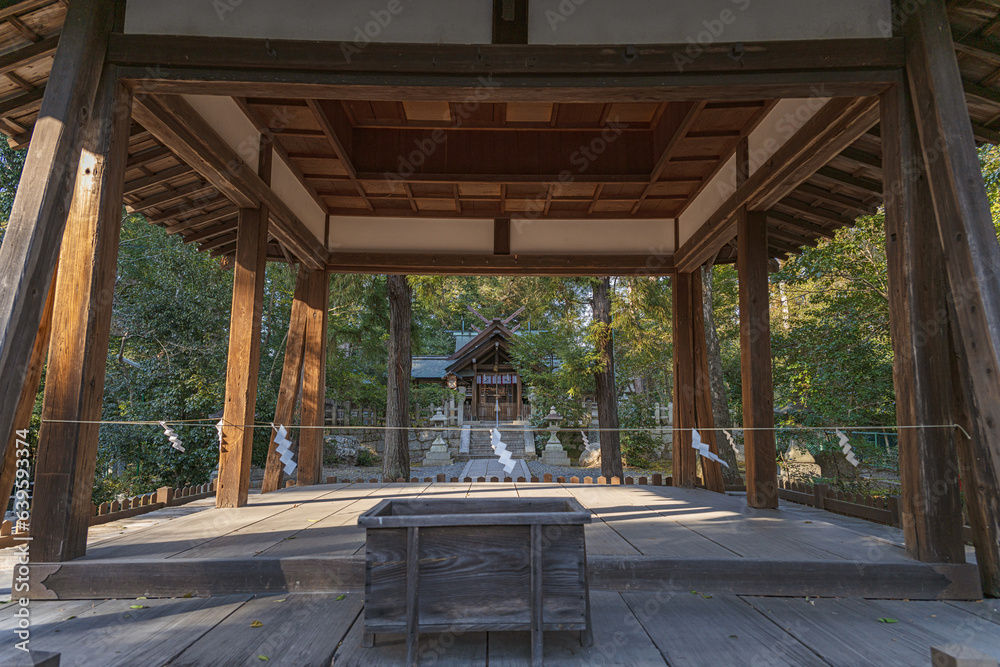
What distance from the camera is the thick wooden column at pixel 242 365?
427 cm

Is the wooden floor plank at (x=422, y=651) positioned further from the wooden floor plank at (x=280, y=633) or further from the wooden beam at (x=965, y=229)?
the wooden beam at (x=965, y=229)

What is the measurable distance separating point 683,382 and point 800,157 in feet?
9.79

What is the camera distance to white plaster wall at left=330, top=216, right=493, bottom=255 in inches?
250

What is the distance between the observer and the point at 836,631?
2.18 metres

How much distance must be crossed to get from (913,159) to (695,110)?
1480 mm

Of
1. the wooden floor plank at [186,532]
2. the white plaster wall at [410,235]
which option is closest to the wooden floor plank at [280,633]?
the wooden floor plank at [186,532]

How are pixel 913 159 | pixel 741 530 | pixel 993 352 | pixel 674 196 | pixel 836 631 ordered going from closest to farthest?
1. pixel 836 631
2. pixel 993 352
3. pixel 913 159
4. pixel 741 530
5. pixel 674 196

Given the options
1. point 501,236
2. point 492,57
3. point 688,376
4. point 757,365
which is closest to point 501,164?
point 501,236

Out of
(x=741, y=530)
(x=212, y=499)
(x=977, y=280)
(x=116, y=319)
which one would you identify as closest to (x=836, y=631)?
(x=741, y=530)

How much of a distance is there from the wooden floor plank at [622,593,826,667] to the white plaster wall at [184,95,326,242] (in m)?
3.83

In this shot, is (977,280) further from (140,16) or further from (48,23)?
(48,23)

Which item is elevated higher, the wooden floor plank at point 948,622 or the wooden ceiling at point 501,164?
the wooden ceiling at point 501,164

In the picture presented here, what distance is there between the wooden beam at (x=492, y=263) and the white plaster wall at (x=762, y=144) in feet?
2.03

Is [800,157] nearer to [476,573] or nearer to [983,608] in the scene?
[983,608]
